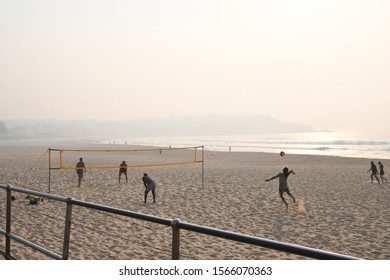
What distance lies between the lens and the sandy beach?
7.87m

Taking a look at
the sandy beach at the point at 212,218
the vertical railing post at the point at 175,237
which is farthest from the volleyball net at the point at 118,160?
the vertical railing post at the point at 175,237

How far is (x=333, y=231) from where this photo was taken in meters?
9.88

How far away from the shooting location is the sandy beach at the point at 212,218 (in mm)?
7867

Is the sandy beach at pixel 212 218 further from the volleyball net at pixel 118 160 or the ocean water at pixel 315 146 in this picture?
the ocean water at pixel 315 146

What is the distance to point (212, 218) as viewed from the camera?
38.0ft

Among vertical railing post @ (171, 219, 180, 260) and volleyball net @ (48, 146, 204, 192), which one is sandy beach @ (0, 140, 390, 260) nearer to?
vertical railing post @ (171, 219, 180, 260)

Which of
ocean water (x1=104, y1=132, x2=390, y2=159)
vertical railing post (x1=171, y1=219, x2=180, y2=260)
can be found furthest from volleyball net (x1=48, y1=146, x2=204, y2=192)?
ocean water (x1=104, y1=132, x2=390, y2=159)

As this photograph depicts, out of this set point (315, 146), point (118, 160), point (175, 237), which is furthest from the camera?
point (315, 146)

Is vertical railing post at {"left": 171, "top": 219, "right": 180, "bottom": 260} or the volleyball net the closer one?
vertical railing post at {"left": 171, "top": 219, "right": 180, "bottom": 260}

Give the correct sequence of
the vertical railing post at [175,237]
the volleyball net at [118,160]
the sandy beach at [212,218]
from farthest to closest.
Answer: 1. the volleyball net at [118,160]
2. the sandy beach at [212,218]
3. the vertical railing post at [175,237]

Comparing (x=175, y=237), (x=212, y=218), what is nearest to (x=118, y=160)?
(x=212, y=218)

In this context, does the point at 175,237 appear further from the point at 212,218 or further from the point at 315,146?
the point at 315,146
